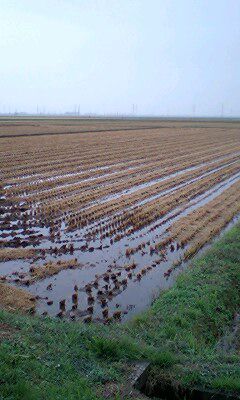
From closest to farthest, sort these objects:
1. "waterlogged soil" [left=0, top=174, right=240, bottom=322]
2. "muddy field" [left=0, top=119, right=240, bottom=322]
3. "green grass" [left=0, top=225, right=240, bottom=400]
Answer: "green grass" [left=0, top=225, right=240, bottom=400] < "waterlogged soil" [left=0, top=174, right=240, bottom=322] < "muddy field" [left=0, top=119, right=240, bottom=322]

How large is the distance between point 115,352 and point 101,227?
291 inches

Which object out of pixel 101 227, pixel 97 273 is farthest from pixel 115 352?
pixel 101 227

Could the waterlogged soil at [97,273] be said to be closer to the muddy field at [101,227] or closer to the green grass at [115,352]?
the muddy field at [101,227]

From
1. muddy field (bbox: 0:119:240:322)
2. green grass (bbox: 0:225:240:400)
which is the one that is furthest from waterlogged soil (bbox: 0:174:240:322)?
green grass (bbox: 0:225:240:400)

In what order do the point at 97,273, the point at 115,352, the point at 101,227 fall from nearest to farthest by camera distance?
the point at 115,352 → the point at 97,273 → the point at 101,227

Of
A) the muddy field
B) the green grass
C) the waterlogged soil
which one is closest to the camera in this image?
the green grass

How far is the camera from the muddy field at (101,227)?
28.8 ft

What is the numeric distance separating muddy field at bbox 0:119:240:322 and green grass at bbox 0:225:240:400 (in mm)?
1062

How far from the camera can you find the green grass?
4.98 m

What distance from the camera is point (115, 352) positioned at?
586cm

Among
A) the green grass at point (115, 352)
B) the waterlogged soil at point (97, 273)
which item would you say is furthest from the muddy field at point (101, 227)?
the green grass at point (115, 352)

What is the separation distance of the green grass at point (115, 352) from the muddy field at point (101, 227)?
1.06 meters

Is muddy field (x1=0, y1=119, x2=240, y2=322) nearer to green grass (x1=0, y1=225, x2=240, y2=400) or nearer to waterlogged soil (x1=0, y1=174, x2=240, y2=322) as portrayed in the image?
waterlogged soil (x1=0, y1=174, x2=240, y2=322)

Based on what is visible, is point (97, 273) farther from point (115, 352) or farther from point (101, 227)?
point (115, 352)
